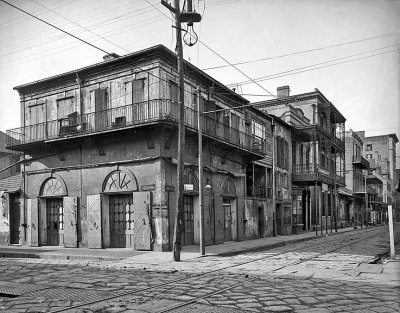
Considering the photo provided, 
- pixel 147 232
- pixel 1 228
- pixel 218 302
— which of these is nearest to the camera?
pixel 218 302

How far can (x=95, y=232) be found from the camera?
65.2 ft

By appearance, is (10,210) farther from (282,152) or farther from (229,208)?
(282,152)

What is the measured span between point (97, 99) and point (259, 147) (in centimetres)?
1259

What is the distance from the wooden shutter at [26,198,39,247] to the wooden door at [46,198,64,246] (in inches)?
21.7

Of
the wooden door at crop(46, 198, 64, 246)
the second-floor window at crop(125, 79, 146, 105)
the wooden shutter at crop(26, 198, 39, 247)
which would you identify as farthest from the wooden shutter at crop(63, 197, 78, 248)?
the second-floor window at crop(125, 79, 146, 105)

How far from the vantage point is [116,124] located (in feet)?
63.1

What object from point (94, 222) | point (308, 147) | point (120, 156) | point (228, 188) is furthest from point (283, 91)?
point (94, 222)

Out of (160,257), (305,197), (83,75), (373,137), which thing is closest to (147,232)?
(160,257)

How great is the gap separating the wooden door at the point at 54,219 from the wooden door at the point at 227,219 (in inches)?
351

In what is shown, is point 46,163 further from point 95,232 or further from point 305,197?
point 305,197

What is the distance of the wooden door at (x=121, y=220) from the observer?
19.5 metres

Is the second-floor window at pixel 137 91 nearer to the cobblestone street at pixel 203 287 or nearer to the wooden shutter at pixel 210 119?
the wooden shutter at pixel 210 119

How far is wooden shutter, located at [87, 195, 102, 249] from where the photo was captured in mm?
19719

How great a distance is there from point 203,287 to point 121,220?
11.1m
